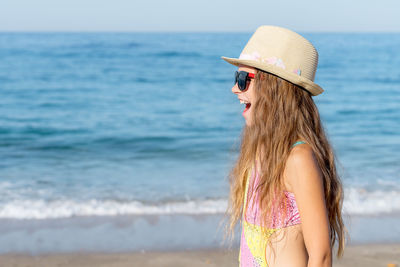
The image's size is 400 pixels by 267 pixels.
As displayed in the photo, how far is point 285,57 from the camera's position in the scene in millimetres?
2115

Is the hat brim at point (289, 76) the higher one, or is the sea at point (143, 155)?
the hat brim at point (289, 76)

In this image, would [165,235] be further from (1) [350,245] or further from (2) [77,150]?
(2) [77,150]

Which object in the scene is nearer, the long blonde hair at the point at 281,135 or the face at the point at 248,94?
the long blonde hair at the point at 281,135

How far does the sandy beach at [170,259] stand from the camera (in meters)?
5.00

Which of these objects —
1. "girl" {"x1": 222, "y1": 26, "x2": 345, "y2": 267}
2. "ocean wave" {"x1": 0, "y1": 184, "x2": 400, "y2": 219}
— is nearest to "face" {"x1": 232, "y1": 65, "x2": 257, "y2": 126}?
"girl" {"x1": 222, "y1": 26, "x2": 345, "y2": 267}

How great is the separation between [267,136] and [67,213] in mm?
5016

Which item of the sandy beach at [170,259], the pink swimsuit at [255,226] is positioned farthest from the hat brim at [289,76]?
the sandy beach at [170,259]

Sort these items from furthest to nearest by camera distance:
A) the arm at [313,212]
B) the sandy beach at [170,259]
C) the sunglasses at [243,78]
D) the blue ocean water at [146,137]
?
the blue ocean water at [146,137]
the sandy beach at [170,259]
the sunglasses at [243,78]
the arm at [313,212]

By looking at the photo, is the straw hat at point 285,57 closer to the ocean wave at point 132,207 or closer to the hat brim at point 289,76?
the hat brim at point 289,76

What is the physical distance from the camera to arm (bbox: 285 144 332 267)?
6.30 ft

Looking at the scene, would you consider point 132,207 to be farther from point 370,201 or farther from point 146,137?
point 146,137

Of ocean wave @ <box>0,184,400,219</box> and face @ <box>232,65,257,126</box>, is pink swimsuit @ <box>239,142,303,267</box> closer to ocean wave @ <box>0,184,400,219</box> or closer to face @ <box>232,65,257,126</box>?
face @ <box>232,65,257,126</box>

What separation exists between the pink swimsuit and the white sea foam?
4420 millimetres

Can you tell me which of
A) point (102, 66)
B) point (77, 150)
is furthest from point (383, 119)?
point (102, 66)
